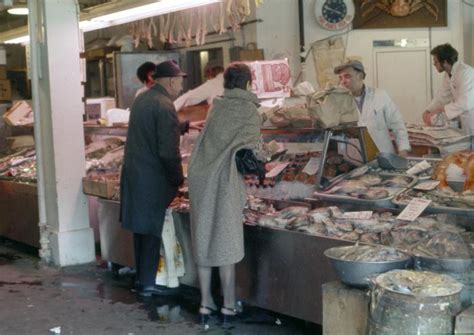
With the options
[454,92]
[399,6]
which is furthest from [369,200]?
[399,6]

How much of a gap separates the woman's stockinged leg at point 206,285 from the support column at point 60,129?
2655mm

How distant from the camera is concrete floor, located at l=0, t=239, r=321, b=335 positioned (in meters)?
6.05

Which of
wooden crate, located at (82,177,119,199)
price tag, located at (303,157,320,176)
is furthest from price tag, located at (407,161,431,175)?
wooden crate, located at (82,177,119,199)

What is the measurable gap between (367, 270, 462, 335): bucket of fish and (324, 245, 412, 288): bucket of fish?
213 millimetres

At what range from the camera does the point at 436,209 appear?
5.26 metres

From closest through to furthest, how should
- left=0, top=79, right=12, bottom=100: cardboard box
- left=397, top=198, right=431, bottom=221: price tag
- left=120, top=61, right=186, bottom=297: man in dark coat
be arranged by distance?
left=397, top=198, right=431, bottom=221: price tag < left=120, top=61, right=186, bottom=297: man in dark coat < left=0, top=79, right=12, bottom=100: cardboard box

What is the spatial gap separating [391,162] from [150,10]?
357 centimetres

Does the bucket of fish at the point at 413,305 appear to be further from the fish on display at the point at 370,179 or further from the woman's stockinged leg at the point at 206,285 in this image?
the woman's stockinged leg at the point at 206,285

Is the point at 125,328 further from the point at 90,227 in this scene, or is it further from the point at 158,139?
the point at 90,227

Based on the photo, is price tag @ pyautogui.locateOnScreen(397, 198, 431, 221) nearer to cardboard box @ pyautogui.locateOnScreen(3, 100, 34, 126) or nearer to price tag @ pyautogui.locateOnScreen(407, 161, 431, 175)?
price tag @ pyautogui.locateOnScreen(407, 161, 431, 175)

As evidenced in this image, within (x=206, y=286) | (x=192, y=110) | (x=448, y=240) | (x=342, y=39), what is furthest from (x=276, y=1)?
(x=448, y=240)

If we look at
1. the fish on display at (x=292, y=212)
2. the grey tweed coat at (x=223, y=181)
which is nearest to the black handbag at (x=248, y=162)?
the grey tweed coat at (x=223, y=181)

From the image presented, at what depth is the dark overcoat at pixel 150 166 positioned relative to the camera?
6695 millimetres

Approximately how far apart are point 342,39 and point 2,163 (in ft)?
17.5
